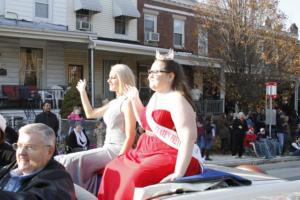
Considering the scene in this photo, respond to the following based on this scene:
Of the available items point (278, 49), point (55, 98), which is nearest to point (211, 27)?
point (278, 49)

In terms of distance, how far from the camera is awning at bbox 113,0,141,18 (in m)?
26.2

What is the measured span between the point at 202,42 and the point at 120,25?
4.37 meters

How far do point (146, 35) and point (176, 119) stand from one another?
24970 millimetres

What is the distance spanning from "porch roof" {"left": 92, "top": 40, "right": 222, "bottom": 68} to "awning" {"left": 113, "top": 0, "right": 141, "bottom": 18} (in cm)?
252

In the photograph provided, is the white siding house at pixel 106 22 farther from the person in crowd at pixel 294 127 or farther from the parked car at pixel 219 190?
the parked car at pixel 219 190

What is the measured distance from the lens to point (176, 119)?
3.77 metres

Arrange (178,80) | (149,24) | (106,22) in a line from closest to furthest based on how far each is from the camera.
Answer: (178,80) → (106,22) → (149,24)

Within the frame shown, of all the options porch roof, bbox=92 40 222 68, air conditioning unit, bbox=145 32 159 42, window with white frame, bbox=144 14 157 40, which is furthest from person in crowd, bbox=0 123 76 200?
window with white frame, bbox=144 14 157 40

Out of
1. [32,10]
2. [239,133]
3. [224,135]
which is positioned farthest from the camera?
[32,10]

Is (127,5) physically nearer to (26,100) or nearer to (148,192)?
(26,100)

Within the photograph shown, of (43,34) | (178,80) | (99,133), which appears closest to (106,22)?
(43,34)

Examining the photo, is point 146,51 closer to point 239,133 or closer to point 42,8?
point 42,8

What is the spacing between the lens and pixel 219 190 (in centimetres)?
291

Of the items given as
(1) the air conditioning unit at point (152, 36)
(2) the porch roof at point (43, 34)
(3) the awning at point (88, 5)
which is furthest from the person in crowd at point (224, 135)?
(1) the air conditioning unit at point (152, 36)
